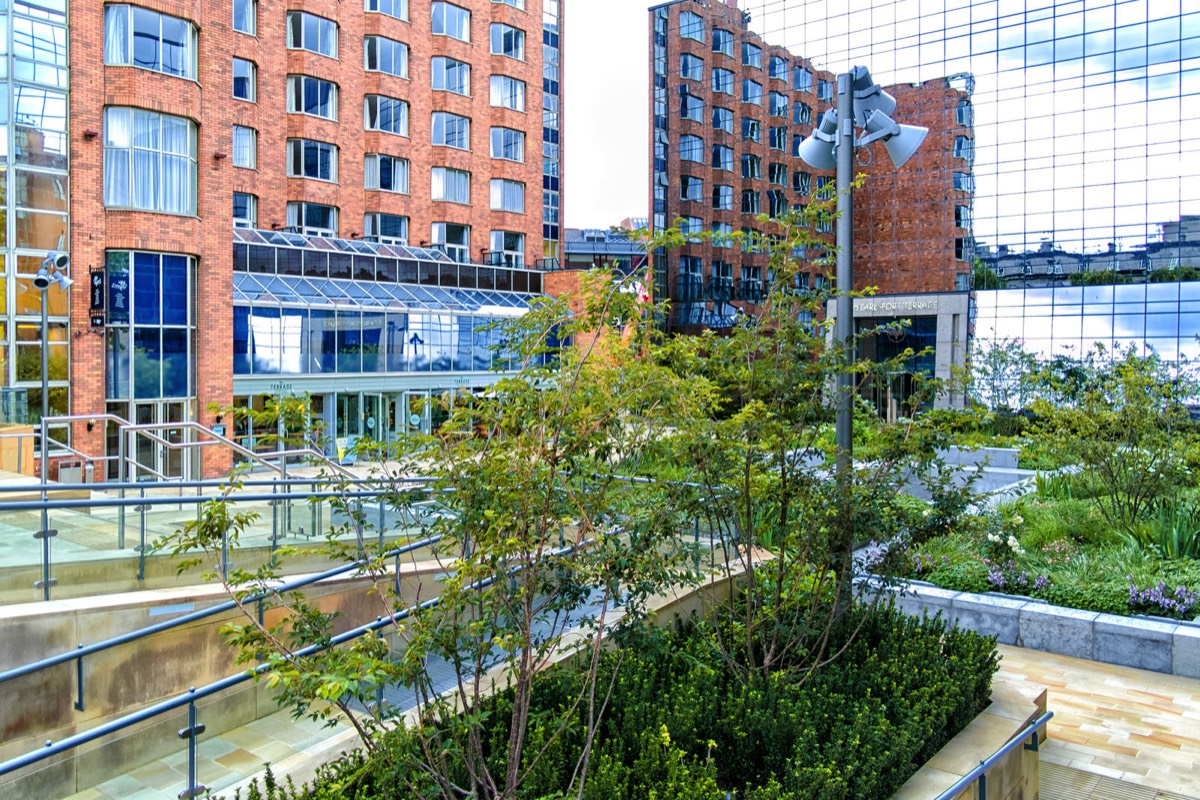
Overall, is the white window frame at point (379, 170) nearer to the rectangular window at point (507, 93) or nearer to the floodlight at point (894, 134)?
the rectangular window at point (507, 93)

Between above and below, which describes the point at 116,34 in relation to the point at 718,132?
below

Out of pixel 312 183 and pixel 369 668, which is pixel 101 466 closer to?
pixel 312 183

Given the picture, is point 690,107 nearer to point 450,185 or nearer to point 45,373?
point 450,185

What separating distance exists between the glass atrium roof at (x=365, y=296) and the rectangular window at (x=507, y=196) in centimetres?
524

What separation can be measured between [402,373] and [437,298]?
3.59m

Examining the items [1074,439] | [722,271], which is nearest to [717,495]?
[1074,439]

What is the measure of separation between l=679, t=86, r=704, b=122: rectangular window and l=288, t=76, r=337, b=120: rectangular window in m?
20.2

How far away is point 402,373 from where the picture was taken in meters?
34.1

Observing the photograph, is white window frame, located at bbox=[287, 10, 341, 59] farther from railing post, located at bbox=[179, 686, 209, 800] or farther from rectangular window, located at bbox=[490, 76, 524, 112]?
railing post, located at bbox=[179, 686, 209, 800]

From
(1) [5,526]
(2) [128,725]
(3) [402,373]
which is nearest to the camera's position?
(2) [128,725]

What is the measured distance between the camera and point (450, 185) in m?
40.9

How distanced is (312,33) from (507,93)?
972 centimetres

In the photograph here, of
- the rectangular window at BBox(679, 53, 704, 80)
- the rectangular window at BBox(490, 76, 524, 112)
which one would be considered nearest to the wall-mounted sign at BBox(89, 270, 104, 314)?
the rectangular window at BBox(490, 76, 524, 112)

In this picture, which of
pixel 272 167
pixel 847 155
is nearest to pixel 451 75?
pixel 272 167
